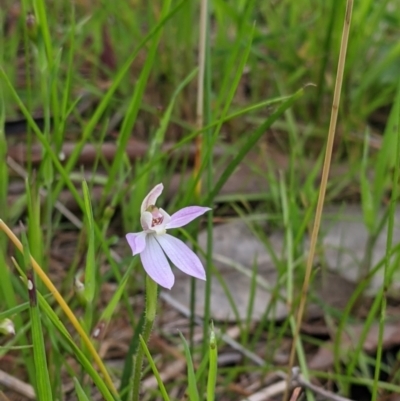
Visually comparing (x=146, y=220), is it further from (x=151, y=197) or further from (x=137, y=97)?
(x=137, y=97)

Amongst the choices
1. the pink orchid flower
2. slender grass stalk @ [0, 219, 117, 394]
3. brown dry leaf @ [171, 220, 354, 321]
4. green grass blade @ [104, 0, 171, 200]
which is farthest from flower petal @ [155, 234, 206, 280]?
brown dry leaf @ [171, 220, 354, 321]

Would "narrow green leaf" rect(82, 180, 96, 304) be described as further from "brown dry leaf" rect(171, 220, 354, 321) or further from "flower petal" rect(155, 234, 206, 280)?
"brown dry leaf" rect(171, 220, 354, 321)

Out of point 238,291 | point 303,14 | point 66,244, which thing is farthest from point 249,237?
point 303,14

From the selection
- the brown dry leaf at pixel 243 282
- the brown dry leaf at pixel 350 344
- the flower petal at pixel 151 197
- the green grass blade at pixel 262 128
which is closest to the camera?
the flower petal at pixel 151 197

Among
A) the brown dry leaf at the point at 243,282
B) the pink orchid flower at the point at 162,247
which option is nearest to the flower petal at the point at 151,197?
the pink orchid flower at the point at 162,247

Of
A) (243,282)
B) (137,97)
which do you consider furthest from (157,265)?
(243,282)

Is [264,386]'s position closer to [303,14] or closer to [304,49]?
[304,49]

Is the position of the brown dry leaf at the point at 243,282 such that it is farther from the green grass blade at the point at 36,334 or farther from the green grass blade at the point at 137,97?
the green grass blade at the point at 36,334
